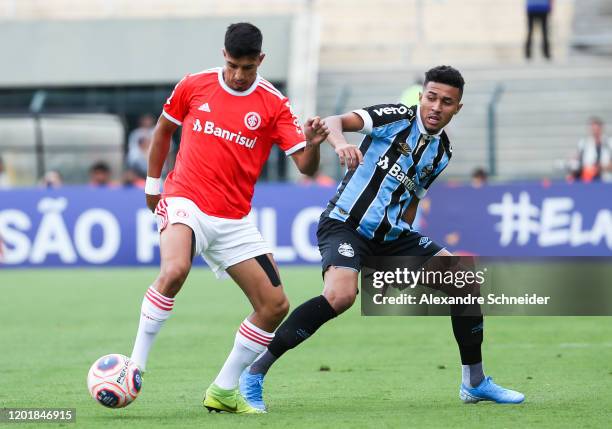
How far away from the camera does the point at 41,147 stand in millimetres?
22281

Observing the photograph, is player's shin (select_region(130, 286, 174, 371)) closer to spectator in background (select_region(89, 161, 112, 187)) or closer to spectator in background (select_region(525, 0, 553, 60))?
spectator in background (select_region(89, 161, 112, 187))

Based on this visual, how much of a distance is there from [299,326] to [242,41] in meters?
1.65

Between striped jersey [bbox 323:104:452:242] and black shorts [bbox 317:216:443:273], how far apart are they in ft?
0.15

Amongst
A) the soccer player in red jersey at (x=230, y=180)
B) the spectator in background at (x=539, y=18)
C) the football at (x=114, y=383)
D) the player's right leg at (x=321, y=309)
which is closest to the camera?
the football at (x=114, y=383)

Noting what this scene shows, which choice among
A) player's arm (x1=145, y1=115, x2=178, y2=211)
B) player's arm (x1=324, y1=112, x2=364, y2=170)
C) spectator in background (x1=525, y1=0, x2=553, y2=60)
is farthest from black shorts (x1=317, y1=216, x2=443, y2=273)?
spectator in background (x1=525, y1=0, x2=553, y2=60)

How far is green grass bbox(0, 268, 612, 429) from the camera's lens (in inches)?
275

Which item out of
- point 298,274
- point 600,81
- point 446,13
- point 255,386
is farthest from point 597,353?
point 446,13

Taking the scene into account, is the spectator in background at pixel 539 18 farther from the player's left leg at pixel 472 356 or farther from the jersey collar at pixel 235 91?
the jersey collar at pixel 235 91

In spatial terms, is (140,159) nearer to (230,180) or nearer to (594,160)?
(594,160)

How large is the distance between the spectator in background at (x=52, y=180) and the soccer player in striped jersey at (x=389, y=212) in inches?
508

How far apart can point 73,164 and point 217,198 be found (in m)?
15.4

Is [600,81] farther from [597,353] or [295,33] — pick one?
[597,353]

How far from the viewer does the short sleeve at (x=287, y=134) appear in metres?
7.44

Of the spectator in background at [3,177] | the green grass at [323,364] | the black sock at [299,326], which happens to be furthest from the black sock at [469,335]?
the spectator in background at [3,177]
